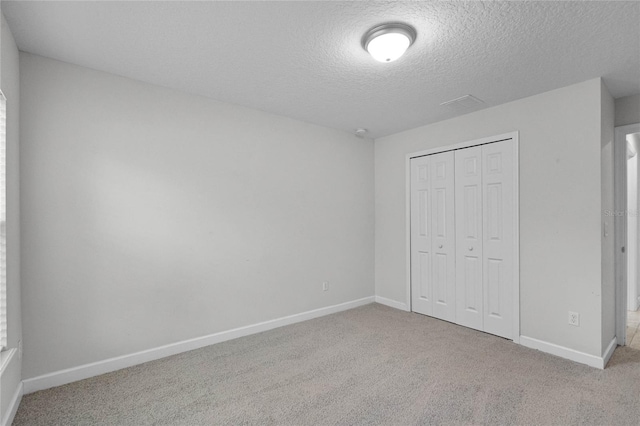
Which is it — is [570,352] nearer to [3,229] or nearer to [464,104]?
[464,104]

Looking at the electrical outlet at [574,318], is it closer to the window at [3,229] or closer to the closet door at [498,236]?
the closet door at [498,236]

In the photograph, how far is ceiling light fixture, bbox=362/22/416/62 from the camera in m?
1.92

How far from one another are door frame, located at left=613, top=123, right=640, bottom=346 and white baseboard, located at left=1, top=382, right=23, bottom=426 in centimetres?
490

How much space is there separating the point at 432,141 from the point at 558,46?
1.76m

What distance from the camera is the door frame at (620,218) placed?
2.99 m

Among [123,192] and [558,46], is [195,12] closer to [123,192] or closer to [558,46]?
[123,192]

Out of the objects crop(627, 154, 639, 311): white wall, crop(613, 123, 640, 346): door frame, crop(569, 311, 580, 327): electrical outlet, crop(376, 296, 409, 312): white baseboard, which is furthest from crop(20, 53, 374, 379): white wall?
crop(627, 154, 639, 311): white wall

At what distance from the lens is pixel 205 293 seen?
305 cm

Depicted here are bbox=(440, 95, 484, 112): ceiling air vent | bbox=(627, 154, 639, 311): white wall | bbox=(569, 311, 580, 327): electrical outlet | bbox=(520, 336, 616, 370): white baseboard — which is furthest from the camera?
bbox=(627, 154, 639, 311): white wall

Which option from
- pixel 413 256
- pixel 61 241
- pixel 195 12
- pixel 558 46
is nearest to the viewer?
pixel 195 12

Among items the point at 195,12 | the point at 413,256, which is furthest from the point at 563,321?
the point at 195,12

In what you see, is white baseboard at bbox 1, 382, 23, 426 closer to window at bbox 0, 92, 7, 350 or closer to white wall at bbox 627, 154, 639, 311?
window at bbox 0, 92, 7, 350

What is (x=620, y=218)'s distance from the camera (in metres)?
3.01

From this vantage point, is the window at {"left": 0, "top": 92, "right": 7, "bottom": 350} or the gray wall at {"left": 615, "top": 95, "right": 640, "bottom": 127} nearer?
the window at {"left": 0, "top": 92, "right": 7, "bottom": 350}
